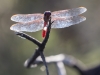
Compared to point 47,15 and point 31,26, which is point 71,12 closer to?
point 31,26

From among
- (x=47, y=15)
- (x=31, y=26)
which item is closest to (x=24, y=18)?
(x=31, y=26)

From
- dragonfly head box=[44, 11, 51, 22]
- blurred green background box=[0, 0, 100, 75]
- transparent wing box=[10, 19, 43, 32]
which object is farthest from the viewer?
blurred green background box=[0, 0, 100, 75]

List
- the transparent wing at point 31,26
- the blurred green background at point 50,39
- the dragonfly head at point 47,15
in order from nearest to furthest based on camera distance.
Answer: the dragonfly head at point 47,15 → the transparent wing at point 31,26 → the blurred green background at point 50,39

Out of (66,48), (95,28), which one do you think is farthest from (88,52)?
(95,28)

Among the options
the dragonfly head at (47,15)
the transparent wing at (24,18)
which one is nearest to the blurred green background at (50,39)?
the transparent wing at (24,18)

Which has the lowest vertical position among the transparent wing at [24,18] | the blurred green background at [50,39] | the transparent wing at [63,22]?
the blurred green background at [50,39]

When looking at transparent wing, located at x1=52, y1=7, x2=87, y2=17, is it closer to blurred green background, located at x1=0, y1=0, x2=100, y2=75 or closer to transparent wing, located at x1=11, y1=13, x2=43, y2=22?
transparent wing, located at x1=11, y1=13, x2=43, y2=22

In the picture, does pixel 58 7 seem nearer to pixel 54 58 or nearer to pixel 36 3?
pixel 36 3

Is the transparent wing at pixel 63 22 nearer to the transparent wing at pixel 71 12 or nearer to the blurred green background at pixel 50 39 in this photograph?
Result: the transparent wing at pixel 71 12

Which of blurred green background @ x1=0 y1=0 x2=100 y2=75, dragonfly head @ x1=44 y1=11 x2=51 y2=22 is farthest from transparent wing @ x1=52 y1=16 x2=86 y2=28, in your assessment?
blurred green background @ x1=0 y1=0 x2=100 y2=75
